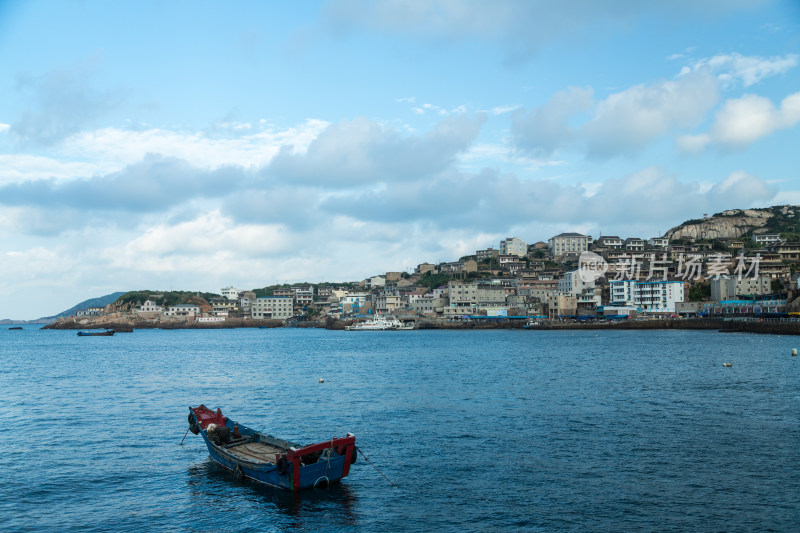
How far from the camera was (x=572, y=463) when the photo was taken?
60.7 ft

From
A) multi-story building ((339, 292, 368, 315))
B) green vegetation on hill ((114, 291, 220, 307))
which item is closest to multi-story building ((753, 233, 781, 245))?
multi-story building ((339, 292, 368, 315))

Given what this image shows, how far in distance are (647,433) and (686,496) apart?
23.2 ft

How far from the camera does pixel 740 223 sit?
17075cm

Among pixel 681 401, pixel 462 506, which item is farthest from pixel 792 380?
pixel 462 506

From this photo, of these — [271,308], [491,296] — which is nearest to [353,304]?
[271,308]

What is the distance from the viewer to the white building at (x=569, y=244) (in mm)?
163625

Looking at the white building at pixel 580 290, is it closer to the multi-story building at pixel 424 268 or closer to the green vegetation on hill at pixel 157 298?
the multi-story building at pixel 424 268

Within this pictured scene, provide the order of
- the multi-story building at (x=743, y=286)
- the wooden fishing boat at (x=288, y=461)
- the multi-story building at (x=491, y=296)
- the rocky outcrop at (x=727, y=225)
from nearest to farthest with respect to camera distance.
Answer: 1. the wooden fishing boat at (x=288, y=461)
2. the multi-story building at (x=743, y=286)
3. the multi-story building at (x=491, y=296)
4. the rocky outcrop at (x=727, y=225)

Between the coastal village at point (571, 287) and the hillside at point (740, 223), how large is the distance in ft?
1.00

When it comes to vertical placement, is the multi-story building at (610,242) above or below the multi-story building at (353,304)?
above

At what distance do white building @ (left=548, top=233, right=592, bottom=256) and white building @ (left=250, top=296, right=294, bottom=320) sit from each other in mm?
80804

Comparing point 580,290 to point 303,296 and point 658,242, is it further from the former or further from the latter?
point 303,296

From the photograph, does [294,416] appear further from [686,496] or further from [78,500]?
[686,496]

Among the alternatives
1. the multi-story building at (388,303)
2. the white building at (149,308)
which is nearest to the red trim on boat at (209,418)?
the multi-story building at (388,303)
